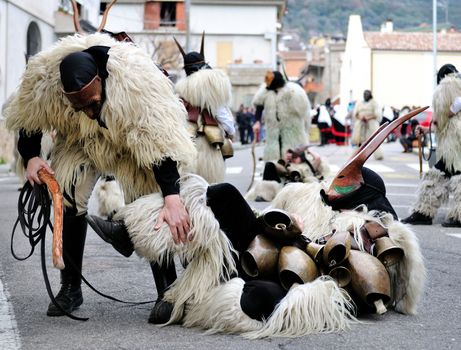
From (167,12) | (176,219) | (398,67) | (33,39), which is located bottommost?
(176,219)

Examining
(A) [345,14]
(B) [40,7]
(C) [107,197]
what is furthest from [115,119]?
(A) [345,14]

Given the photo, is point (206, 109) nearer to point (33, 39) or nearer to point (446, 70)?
point (446, 70)

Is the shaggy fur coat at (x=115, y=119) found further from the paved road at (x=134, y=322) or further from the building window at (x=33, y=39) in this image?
the building window at (x=33, y=39)

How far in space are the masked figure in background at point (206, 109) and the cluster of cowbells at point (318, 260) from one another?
3195mm

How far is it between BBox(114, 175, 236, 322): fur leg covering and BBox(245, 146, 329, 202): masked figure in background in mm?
7381

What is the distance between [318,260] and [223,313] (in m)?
0.73

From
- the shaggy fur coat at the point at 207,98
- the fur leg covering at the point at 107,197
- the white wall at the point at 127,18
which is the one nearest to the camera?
the shaggy fur coat at the point at 207,98

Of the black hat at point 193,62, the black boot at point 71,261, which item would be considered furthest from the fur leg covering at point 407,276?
the black hat at point 193,62

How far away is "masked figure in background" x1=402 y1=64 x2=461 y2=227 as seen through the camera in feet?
33.2

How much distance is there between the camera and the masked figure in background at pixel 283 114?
13.0m

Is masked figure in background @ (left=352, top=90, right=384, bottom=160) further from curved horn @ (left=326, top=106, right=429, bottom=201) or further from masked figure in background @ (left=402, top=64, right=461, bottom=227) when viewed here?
curved horn @ (left=326, top=106, right=429, bottom=201)

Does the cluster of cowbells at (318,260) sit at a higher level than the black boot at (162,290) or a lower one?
higher

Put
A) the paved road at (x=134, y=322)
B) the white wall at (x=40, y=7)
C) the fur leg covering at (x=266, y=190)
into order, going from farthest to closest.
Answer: the white wall at (x=40, y=7), the fur leg covering at (x=266, y=190), the paved road at (x=134, y=322)

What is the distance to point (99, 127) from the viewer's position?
16.5 feet
